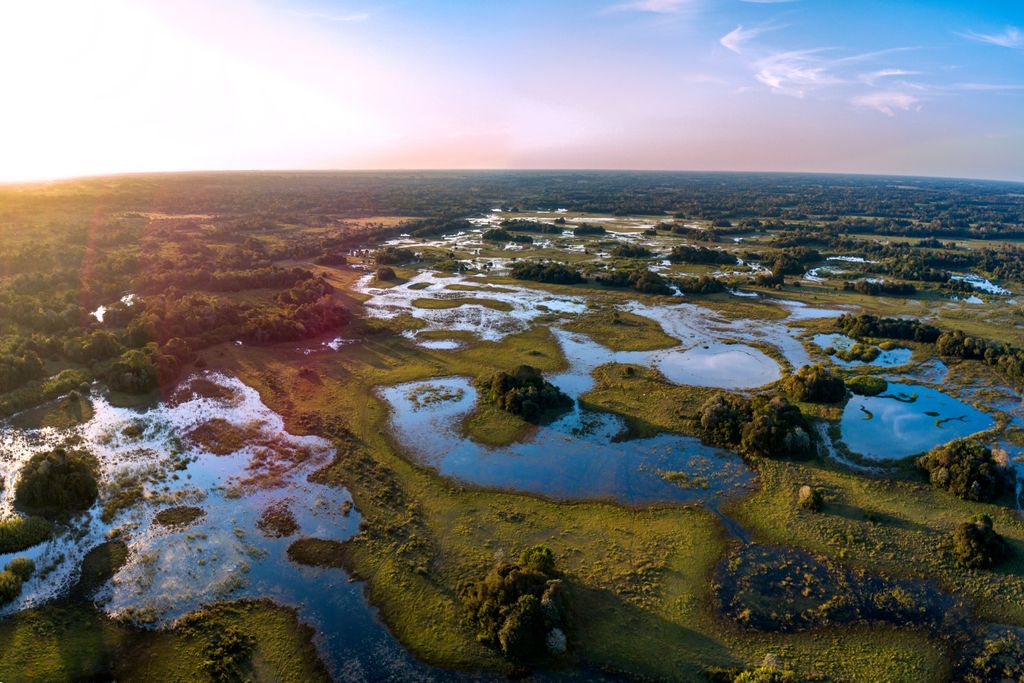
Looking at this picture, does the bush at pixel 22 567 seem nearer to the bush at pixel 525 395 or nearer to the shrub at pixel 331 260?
the bush at pixel 525 395

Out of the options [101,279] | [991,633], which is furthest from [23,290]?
[991,633]

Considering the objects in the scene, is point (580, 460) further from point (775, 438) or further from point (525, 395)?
point (775, 438)

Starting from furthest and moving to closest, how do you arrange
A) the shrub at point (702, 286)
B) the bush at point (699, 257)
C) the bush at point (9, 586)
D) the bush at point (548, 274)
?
the bush at point (699, 257)
the bush at point (548, 274)
the shrub at point (702, 286)
the bush at point (9, 586)

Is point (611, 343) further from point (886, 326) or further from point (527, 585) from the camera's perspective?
point (527, 585)

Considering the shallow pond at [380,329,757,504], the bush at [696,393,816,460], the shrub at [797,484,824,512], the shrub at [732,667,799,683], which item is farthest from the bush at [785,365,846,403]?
the shrub at [732,667,799,683]

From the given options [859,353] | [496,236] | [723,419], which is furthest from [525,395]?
[496,236]

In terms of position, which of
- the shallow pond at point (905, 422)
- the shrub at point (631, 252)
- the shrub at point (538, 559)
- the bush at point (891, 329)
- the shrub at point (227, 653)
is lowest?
the shrub at point (227, 653)

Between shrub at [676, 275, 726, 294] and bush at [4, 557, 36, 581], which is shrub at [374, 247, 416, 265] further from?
bush at [4, 557, 36, 581]

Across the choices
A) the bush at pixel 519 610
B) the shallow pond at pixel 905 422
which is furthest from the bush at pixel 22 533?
the shallow pond at pixel 905 422
